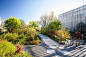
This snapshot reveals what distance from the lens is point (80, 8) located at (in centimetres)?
1419

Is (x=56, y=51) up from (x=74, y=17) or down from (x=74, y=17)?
down

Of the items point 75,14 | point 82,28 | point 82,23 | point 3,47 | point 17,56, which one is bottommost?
point 17,56

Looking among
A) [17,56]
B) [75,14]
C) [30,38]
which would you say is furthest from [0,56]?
[75,14]

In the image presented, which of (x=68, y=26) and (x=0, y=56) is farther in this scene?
(x=68, y=26)

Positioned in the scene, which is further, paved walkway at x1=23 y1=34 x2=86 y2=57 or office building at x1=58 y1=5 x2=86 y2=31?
office building at x1=58 y1=5 x2=86 y2=31

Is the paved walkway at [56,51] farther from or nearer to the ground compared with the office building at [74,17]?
nearer to the ground

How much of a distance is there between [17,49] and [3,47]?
720 millimetres

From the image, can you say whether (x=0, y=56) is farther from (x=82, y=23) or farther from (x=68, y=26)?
(x=68, y=26)

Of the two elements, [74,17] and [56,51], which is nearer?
[56,51]

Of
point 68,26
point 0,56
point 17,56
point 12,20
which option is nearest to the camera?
point 0,56

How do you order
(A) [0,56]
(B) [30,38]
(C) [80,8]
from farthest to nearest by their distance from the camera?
(C) [80,8] < (B) [30,38] < (A) [0,56]

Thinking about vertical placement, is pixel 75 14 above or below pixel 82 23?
above

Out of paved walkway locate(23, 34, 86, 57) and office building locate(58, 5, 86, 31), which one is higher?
office building locate(58, 5, 86, 31)

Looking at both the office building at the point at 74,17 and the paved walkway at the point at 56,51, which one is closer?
the paved walkway at the point at 56,51
